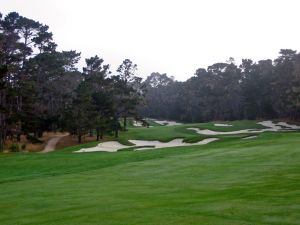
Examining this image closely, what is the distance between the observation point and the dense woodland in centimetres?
5684

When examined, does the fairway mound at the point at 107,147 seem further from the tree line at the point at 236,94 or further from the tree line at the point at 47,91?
the tree line at the point at 236,94

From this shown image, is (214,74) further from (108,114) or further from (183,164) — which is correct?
(183,164)

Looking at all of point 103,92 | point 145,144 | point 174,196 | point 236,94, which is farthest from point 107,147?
point 236,94

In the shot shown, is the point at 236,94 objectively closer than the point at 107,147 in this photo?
No

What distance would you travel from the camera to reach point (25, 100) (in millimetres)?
60375

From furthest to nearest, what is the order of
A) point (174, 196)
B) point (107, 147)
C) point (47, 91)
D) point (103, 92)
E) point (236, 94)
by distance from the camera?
point (236, 94) → point (47, 91) → point (103, 92) → point (107, 147) → point (174, 196)

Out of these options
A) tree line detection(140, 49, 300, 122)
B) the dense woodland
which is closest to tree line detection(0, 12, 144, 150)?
the dense woodland

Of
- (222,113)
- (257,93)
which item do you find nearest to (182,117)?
(222,113)

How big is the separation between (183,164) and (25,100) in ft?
140

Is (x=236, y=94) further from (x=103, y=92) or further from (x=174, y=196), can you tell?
(x=174, y=196)

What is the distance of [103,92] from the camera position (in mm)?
63656

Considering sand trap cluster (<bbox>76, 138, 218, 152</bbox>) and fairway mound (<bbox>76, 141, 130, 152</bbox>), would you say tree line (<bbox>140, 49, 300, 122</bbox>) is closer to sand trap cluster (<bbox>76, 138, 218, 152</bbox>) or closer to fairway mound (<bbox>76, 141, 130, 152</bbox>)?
sand trap cluster (<bbox>76, 138, 218, 152</bbox>)

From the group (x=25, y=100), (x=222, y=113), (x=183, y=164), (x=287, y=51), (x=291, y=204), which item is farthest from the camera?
(x=222, y=113)

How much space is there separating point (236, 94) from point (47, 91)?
157 feet
